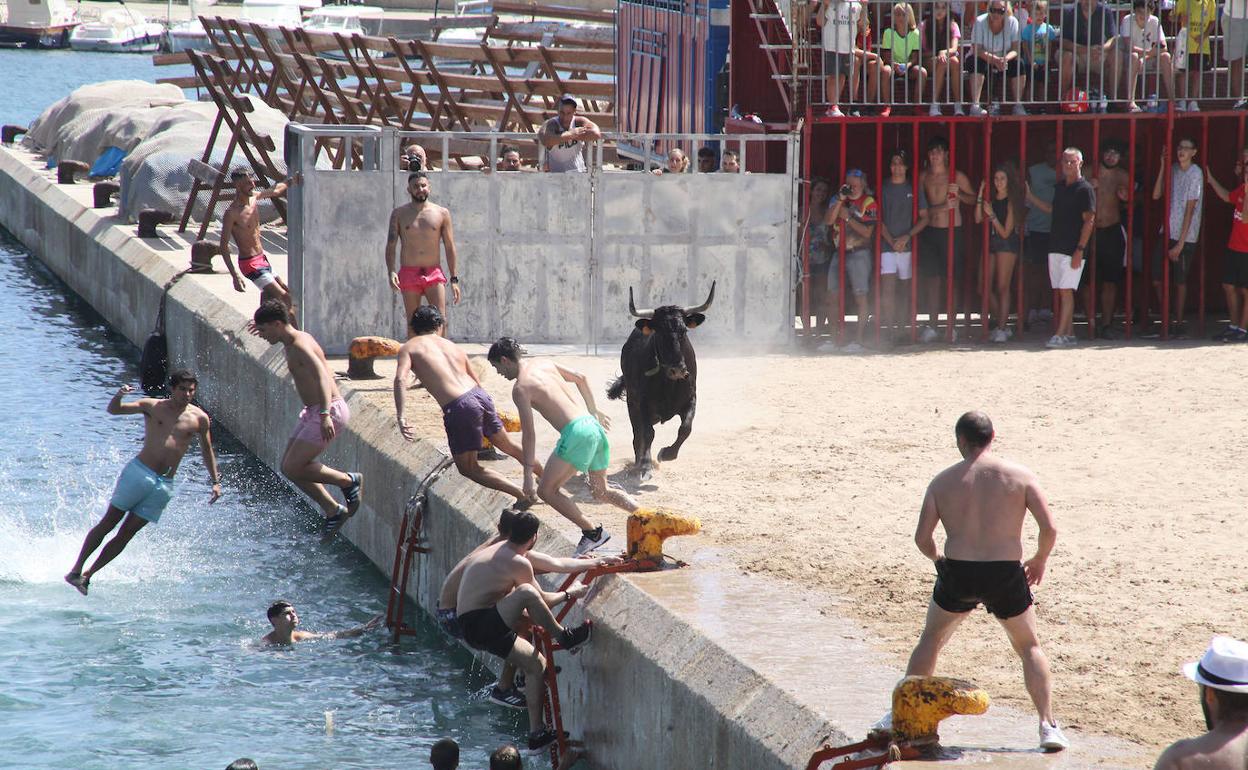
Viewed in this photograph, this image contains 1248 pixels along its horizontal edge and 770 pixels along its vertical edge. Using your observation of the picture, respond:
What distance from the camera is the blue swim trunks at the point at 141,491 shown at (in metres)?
12.3

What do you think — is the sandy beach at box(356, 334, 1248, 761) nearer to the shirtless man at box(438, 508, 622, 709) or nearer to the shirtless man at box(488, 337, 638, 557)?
the shirtless man at box(488, 337, 638, 557)

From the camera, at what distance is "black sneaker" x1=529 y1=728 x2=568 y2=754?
9.59 metres

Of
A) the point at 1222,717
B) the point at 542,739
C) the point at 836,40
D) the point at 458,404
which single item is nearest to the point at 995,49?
the point at 836,40

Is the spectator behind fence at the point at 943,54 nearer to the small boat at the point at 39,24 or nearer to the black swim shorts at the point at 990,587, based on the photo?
the black swim shorts at the point at 990,587

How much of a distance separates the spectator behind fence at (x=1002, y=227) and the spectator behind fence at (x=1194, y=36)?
6.23 ft

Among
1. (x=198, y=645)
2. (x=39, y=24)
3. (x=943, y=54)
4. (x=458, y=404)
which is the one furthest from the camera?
(x=39, y=24)

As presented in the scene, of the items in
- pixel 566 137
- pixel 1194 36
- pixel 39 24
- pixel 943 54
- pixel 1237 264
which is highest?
pixel 39 24

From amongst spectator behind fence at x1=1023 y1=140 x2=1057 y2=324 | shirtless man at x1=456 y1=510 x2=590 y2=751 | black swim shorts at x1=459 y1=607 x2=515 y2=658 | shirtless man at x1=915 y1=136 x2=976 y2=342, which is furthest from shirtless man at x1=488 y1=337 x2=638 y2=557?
spectator behind fence at x1=1023 y1=140 x2=1057 y2=324

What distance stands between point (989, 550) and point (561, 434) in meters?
4.19

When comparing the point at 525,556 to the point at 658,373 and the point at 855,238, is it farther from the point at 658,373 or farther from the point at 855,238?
the point at 855,238

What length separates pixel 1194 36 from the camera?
1697cm

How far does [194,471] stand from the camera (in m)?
17.0

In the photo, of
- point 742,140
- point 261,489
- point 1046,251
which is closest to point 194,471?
point 261,489

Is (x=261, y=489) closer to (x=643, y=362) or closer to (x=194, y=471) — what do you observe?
(x=194, y=471)
